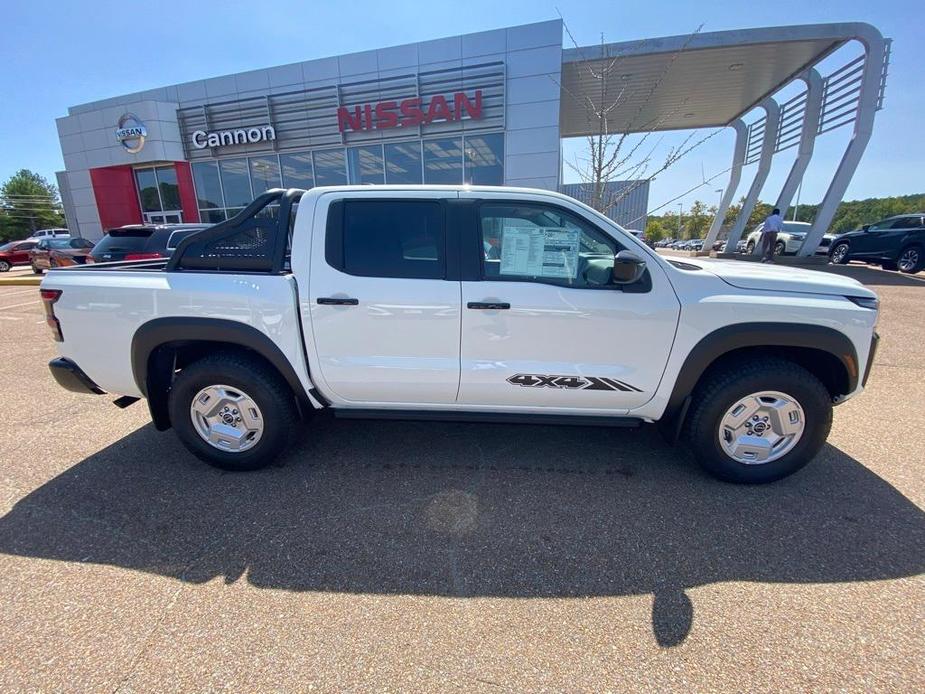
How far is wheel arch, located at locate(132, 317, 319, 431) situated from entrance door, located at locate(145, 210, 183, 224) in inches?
695

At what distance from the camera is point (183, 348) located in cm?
295

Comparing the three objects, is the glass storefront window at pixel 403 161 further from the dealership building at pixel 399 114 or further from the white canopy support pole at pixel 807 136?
the white canopy support pole at pixel 807 136

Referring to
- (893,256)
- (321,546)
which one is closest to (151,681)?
(321,546)

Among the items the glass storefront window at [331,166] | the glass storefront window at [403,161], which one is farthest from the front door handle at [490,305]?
the glass storefront window at [331,166]

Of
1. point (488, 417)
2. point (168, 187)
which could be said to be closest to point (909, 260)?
point (488, 417)

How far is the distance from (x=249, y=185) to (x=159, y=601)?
56.5ft

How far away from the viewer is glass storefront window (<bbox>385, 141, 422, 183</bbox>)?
14.0 m

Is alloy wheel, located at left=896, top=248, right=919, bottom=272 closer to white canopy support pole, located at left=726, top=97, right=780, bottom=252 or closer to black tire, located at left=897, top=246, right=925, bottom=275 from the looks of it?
black tire, located at left=897, top=246, right=925, bottom=275

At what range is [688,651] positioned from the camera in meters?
1.69

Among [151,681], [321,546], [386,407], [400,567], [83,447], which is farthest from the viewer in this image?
[83,447]

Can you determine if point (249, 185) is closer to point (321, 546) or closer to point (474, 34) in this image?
point (474, 34)

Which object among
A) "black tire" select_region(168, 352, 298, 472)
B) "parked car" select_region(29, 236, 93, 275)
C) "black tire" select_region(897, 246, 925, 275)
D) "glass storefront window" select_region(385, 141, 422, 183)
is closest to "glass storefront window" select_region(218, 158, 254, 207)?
"parked car" select_region(29, 236, 93, 275)

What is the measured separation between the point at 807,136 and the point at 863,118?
3207 mm

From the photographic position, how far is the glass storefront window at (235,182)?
15.9 metres
